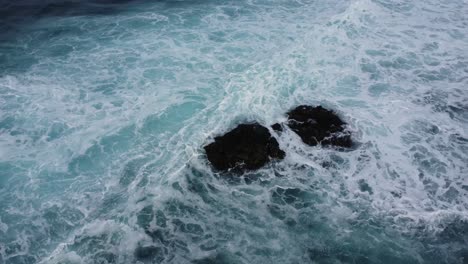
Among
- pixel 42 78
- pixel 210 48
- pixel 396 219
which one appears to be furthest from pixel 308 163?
pixel 42 78

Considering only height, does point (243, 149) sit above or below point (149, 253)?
above

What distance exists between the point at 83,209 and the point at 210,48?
8811 mm

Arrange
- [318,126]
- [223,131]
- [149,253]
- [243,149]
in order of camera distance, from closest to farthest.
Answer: [149,253]
[243,149]
[223,131]
[318,126]

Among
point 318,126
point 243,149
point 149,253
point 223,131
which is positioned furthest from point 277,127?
point 149,253

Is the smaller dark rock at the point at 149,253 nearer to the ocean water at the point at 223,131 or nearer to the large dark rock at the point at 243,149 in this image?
the ocean water at the point at 223,131

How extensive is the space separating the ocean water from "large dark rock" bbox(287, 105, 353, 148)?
332 mm

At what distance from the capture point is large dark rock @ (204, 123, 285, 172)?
393 inches

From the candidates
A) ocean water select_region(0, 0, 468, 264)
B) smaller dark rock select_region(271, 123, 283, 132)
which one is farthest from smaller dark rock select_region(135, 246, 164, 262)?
smaller dark rock select_region(271, 123, 283, 132)

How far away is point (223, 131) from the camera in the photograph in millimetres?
10930

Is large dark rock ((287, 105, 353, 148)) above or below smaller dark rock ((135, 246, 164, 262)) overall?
above

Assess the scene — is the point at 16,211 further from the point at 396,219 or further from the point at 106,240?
the point at 396,219

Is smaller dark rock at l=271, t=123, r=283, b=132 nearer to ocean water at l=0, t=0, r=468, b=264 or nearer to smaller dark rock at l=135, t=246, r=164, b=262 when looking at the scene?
ocean water at l=0, t=0, r=468, b=264

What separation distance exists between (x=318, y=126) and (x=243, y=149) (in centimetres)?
259

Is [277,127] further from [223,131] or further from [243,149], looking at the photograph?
[223,131]
